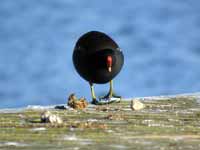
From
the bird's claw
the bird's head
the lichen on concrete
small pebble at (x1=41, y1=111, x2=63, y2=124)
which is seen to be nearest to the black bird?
the bird's head

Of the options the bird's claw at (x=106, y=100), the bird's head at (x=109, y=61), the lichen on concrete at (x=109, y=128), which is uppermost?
the bird's head at (x=109, y=61)

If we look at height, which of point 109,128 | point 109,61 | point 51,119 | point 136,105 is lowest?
point 109,128

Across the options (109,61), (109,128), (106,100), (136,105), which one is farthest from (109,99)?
(109,128)

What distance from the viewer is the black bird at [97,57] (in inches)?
471

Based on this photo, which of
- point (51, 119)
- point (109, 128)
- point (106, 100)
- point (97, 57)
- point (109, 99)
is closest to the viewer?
point (109, 128)

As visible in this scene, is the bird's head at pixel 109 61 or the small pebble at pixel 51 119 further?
the bird's head at pixel 109 61

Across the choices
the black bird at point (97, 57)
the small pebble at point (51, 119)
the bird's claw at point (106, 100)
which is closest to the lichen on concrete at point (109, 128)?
the small pebble at point (51, 119)

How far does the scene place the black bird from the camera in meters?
12.0

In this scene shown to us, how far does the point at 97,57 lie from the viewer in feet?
39.1

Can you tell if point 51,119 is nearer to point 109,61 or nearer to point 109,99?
point 109,61

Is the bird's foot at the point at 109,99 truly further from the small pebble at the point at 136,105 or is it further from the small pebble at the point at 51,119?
the small pebble at the point at 51,119

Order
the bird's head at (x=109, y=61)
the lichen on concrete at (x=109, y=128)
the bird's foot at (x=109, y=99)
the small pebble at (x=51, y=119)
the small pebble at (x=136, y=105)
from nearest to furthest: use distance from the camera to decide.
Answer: the lichen on concrete at (x=109, y=128) → the small pebble at (x=51, y=119) → the bird's head at (x=109, y=61) → the small pebble at (x=136, y=105) → the bird's foot at (x=109, y=99)

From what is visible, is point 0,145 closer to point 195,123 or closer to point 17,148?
point 17,148

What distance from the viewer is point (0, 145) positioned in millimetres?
7980
